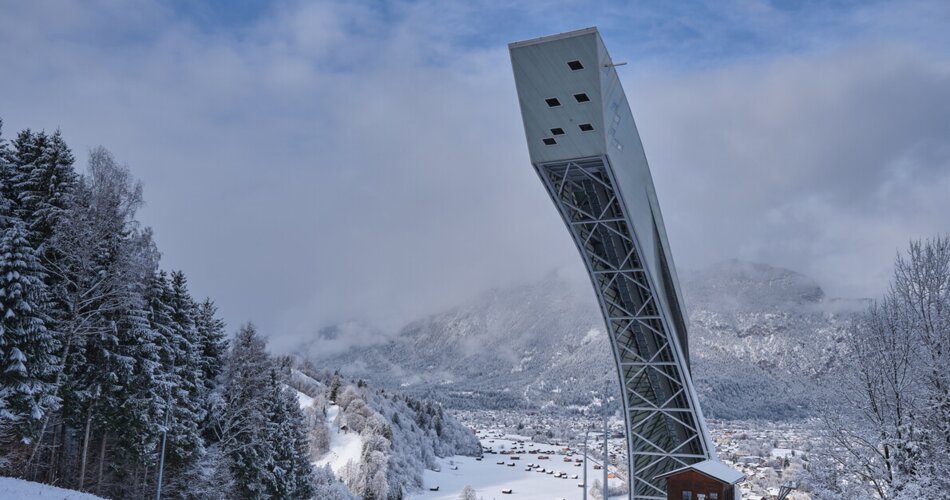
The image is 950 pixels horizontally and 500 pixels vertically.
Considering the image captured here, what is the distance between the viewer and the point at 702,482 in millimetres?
22781

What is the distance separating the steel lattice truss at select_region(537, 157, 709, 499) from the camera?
2370 centimetres

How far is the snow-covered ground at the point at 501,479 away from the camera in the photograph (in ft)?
280

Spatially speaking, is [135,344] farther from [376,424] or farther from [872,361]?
[376,424]

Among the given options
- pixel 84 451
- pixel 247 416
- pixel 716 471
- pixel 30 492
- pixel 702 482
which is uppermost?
pixel 247 416

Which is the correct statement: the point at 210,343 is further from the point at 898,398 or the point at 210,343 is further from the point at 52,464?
the point at 898,398

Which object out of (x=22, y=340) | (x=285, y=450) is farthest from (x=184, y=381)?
(x=22, y=340)

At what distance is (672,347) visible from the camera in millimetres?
26672

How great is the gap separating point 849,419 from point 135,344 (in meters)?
26.3

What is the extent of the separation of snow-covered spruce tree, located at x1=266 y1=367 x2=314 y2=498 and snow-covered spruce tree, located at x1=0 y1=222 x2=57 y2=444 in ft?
54.9

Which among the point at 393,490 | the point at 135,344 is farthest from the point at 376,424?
the point at 135,344

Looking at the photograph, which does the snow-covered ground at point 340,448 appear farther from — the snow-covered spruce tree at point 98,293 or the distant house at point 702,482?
the distant house at point 702,482

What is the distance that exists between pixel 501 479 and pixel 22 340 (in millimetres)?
→ 87645

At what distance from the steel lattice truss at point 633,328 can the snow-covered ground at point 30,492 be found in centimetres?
1782

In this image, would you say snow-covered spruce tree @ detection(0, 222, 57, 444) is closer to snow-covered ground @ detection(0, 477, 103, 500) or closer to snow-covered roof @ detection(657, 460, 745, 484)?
snow-covered ground @ detection(0, 477, 103, 500)
